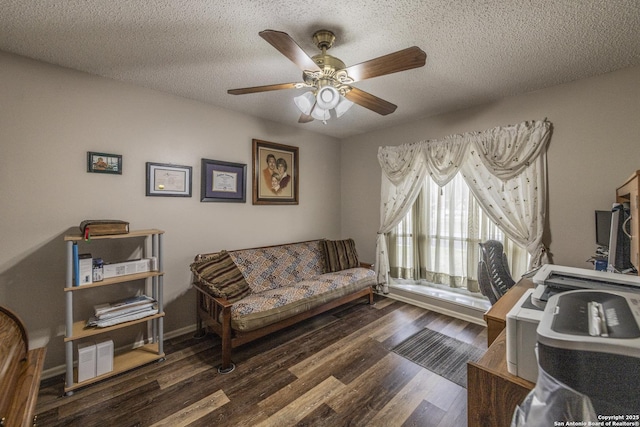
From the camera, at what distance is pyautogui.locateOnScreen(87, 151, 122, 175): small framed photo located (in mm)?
2172

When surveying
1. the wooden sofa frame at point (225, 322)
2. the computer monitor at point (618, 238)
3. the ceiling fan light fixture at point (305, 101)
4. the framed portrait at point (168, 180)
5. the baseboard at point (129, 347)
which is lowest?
the baseboard at point (129, 347)

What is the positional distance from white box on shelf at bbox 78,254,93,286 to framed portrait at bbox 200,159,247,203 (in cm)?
112

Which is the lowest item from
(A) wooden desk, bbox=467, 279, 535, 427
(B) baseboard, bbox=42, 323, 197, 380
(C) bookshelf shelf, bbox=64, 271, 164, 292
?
(B) baseboard, bbox=42, 323, 197, 380

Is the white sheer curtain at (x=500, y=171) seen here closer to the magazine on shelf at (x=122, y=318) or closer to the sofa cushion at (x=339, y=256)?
the sofa cushion at (x=339, y=256)

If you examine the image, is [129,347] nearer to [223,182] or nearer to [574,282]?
[223,182]

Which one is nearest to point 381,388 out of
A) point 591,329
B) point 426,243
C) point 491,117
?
point 591,329

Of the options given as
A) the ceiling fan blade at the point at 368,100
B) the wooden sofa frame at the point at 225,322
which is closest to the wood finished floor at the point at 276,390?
the wooden sofa frame at the point at 225,322

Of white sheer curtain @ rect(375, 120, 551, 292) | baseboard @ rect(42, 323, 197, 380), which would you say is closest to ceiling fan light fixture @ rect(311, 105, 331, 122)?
white sheer curtain @ rect(375, 120, 551, 292)

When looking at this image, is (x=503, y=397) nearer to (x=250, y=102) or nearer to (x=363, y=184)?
(x=250, y=102)

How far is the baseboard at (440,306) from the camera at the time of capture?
9.57 ft

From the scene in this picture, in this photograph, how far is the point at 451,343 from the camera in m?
2.49

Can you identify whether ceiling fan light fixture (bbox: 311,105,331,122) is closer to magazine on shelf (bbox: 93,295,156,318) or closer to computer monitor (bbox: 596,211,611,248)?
magazine on shelf (bbox: 93,295,156,318)

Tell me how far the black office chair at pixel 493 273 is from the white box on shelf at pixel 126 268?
2720mm

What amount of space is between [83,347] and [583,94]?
4.63 metres
